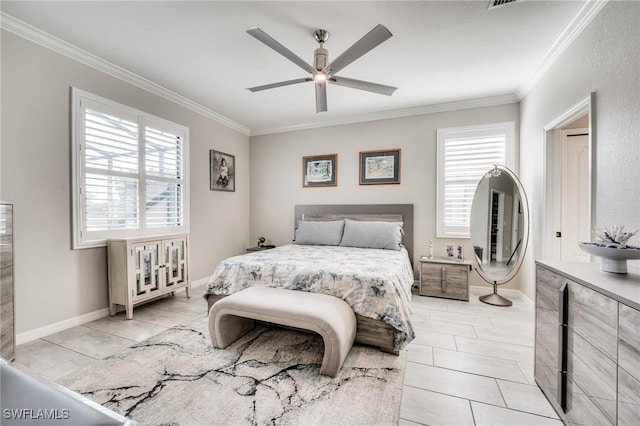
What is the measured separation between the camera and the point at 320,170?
15.6ft

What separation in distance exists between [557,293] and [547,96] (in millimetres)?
2325

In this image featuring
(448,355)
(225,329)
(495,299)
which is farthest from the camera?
(495,299)

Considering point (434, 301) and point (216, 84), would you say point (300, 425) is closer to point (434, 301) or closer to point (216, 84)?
point (434, 301)

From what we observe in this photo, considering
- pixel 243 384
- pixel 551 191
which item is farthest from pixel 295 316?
pixel 551 191

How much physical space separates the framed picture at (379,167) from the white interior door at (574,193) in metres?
1.95

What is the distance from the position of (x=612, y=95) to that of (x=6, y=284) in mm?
4398

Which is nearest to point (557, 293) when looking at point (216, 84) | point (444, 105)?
point (444, 105)

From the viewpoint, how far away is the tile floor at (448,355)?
157 cm

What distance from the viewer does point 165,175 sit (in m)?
3.62

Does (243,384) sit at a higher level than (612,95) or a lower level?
lower

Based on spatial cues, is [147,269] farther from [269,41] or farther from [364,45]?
[364,45]

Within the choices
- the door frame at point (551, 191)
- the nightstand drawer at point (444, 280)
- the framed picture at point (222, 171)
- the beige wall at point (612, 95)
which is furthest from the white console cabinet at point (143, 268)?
the door frame at point (551, 191)

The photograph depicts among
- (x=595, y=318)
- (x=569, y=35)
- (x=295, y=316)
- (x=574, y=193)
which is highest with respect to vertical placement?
(x=569, y=35)

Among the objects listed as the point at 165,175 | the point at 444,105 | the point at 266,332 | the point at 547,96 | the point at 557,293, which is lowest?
the point at 266,332
